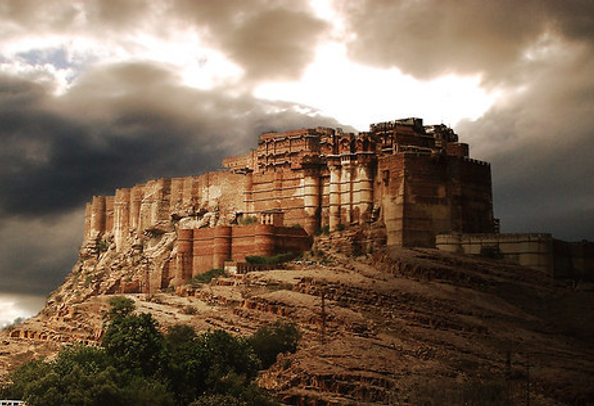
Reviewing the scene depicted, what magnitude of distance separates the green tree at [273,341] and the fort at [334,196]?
19.3 m

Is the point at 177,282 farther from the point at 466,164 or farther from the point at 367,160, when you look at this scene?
the point at 466,164

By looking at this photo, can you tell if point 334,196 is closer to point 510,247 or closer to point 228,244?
point 228,244

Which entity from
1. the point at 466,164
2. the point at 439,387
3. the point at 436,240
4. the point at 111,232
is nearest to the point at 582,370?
the point at 439,387

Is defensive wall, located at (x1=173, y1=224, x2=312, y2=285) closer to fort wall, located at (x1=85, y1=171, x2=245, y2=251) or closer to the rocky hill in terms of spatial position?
the rocky hill

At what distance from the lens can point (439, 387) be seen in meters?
63.2

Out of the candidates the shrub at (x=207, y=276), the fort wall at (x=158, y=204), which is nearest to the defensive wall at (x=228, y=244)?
the shrub at (x=207, y=276)

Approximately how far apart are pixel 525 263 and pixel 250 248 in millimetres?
25231

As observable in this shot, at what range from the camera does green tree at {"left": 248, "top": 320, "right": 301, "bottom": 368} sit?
227ft

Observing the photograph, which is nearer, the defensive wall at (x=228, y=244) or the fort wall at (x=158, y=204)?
the defensive wall at (x=228, y=244)

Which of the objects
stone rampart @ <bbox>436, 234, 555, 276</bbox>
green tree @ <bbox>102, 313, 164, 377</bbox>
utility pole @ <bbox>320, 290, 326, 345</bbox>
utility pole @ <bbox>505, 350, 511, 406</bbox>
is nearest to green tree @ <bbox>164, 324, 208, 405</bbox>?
green tree @ <bbox>102, 313, 164, 377</bbox>

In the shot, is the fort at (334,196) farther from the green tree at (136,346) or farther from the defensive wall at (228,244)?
the green tree at (136,346)

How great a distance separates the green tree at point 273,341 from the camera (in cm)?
6931

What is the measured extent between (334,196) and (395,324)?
2341cm

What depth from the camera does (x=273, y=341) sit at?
6975 cm
